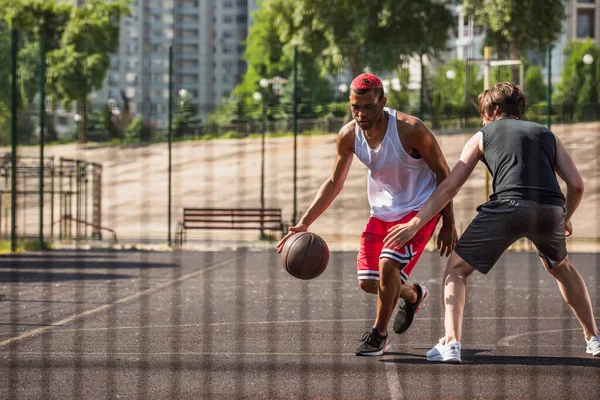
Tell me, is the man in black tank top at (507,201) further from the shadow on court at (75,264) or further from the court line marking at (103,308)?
the shadow on court at (75,264)

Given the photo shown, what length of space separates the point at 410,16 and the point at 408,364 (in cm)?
4301

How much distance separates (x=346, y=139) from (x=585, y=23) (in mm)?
80530

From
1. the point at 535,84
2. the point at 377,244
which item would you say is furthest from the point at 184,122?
the point at 535,84

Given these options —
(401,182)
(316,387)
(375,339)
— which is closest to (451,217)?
(401,182)

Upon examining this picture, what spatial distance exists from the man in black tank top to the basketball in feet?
2.58

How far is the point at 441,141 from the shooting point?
3434 centimetres

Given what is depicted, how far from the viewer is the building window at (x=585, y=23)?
Answer: 83.9 m

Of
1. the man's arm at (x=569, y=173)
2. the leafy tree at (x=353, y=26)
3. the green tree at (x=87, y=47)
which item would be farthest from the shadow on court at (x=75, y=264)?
the green tree at (x=87, y=47)

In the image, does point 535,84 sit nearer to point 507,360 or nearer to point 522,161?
point 507,360

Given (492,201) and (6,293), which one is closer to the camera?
(492,201)

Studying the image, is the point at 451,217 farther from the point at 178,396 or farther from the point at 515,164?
the point at 178,396

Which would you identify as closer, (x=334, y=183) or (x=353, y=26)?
(x=334, y=183)

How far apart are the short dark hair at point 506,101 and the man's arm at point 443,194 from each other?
23 centimetres

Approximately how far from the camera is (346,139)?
24.6 ft
